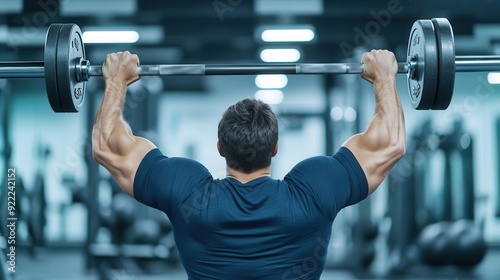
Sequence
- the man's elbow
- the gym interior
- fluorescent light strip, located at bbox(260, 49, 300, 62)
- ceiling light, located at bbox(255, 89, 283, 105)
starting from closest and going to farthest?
the man's elbow < the gym interior < fluorescent light strip, located at bbox(260, 49, 300, 62) < ceiling light, located at bbox(255, 89, 283, 105)

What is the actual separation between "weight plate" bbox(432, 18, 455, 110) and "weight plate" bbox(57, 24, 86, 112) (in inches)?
36.6

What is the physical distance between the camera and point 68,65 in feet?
4.49

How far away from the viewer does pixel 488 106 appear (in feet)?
18.3

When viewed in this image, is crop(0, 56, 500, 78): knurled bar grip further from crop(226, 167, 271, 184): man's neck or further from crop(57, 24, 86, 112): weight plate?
crop(226, 167, 271, 184): man's neck

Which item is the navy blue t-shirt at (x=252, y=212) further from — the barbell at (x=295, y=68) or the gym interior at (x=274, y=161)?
the gym interior at (x=274, y=161)

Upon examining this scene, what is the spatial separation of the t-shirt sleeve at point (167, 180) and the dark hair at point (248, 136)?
74 millimetres

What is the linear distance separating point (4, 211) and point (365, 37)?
3.42 m

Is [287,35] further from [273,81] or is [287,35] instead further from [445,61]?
[445,61]

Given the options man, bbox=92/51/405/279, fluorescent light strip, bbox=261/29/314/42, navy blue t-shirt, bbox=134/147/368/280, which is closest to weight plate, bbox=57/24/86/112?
man, bbox=92/51/405/279

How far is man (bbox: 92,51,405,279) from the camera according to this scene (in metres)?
1.07

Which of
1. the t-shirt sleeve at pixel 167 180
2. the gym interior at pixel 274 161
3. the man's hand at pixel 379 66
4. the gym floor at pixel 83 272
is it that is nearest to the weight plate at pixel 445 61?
the man's hand at pixel 379 66

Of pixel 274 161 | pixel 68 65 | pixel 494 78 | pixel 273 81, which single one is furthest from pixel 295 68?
pixel 494 78

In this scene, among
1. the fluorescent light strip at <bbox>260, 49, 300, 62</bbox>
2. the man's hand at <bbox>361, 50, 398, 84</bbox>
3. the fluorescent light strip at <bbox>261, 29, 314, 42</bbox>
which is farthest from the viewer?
the fluorescent light strip at <bbox>260, 49, 300, 62</bbox>

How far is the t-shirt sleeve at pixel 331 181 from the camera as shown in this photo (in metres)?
1.10
